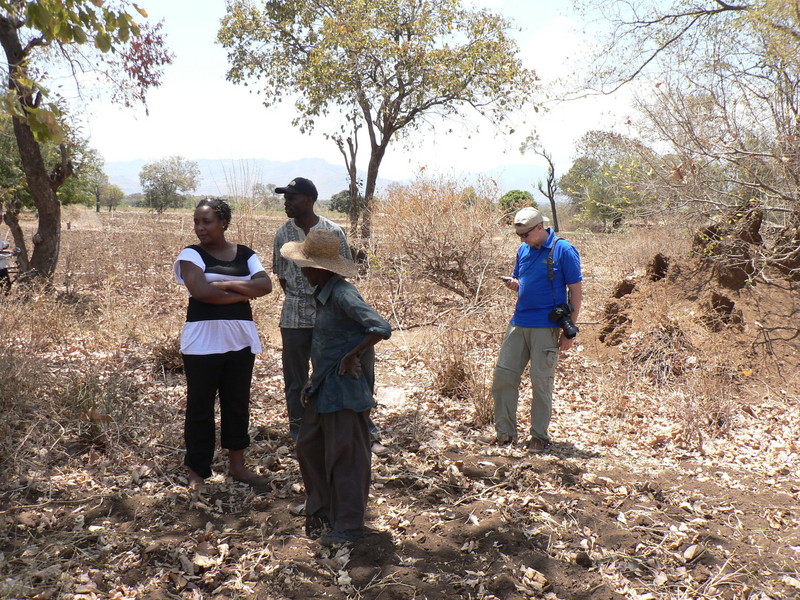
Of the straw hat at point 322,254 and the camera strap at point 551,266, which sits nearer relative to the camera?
the straw hat at point 322,254

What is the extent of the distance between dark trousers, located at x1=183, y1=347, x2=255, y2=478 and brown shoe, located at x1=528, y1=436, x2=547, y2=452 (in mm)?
2106

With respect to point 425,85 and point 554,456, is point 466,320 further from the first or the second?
point 425,85

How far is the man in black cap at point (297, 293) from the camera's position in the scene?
14.6 ft

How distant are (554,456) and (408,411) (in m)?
A: 1.47

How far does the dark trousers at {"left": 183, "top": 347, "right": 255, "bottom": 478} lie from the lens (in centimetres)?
379

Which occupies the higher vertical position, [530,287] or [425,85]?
[425,85]

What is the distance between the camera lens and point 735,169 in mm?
8352

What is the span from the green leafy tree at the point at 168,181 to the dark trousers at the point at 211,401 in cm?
4593

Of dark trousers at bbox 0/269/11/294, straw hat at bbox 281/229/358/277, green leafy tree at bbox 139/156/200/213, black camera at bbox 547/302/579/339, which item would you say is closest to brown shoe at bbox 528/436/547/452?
black camera at bbox 547/302/579/339

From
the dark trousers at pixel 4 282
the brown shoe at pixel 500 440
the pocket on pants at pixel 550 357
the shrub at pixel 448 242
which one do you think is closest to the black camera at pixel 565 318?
the pocket on pants at pixel 550 357

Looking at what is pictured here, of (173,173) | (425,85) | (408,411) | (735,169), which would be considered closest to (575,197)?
(425,85)

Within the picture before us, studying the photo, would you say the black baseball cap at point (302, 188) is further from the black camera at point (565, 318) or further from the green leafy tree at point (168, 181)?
the green leafy tree at point (168, 181)

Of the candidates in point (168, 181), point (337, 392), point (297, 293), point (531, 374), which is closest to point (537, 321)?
point (531, 374)

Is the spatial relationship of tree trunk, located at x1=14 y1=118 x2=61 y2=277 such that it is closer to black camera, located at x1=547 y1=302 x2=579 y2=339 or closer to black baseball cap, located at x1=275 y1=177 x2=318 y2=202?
black baseball cap, located at x1=275 y1=177 x2=318 y2=202
